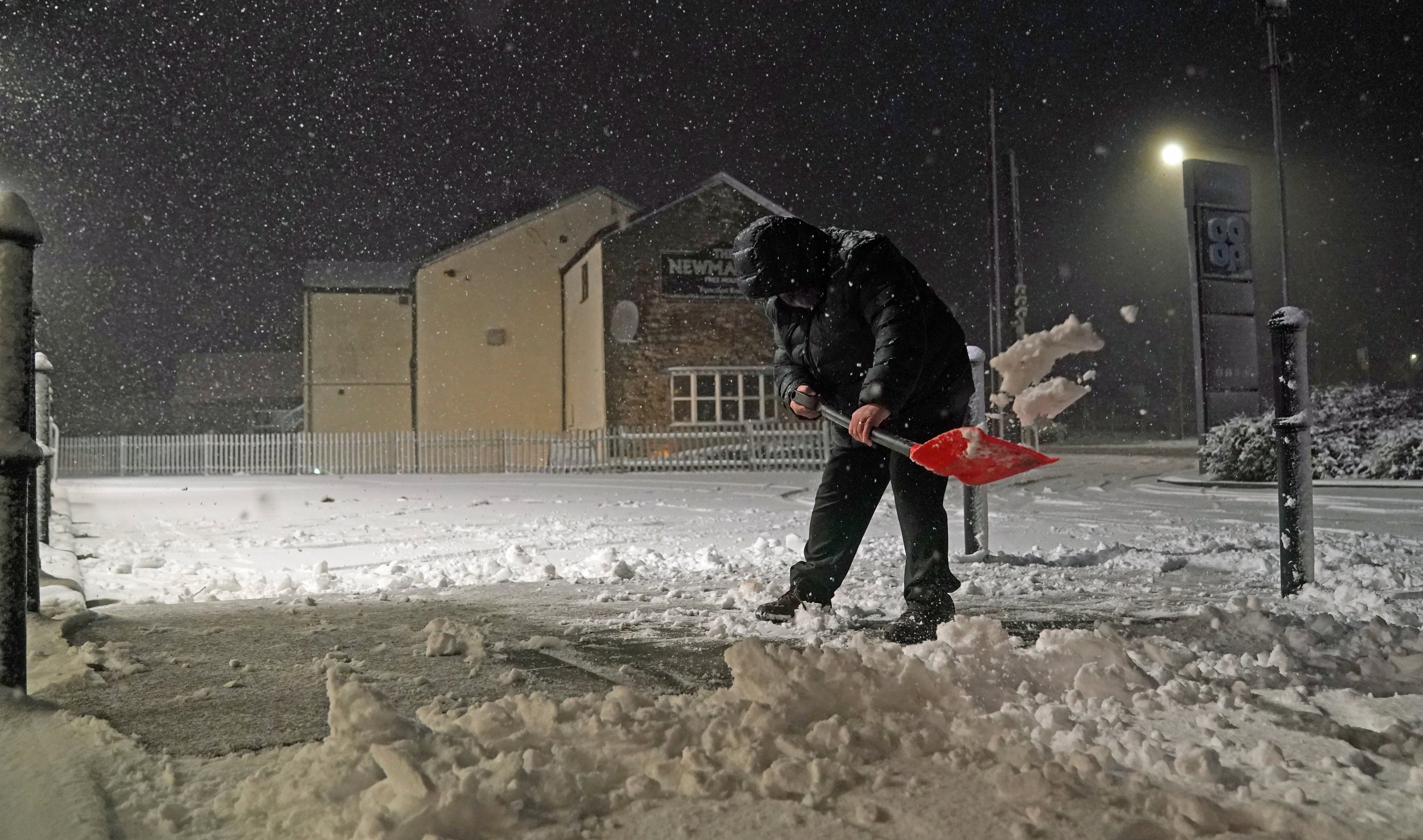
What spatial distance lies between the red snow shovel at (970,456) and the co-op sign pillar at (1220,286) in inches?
534

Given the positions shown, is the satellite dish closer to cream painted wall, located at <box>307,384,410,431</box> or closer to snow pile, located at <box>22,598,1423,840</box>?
cream painted wall, located at <box>307,384,410,431</box>

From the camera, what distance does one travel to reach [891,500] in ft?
33.9

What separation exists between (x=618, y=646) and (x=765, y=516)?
19.1ft

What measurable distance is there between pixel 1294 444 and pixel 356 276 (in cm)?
3286

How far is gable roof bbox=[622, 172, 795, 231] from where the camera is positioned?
86.5 feet

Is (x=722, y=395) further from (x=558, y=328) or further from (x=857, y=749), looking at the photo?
(x=857, y=749)

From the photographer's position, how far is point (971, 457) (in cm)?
326

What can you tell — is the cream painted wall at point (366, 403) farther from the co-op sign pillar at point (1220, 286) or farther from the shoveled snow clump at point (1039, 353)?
the shoveled snow clump at point (1039, 353)

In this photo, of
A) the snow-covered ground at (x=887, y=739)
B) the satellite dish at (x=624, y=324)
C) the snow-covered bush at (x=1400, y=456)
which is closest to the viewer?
the snow-covered ground at (x=887, y=739)

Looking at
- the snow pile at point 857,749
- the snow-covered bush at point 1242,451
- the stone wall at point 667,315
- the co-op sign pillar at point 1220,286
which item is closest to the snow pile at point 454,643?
the snow pile at point 857,749

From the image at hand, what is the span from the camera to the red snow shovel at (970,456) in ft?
10.7

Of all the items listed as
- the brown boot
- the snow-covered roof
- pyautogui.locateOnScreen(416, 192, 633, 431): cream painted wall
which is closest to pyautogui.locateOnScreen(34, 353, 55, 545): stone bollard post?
the brown boot

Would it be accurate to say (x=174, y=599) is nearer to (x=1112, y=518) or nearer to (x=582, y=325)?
(x=1112, y=518)

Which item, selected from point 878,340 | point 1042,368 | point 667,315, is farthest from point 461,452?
point 878,340
